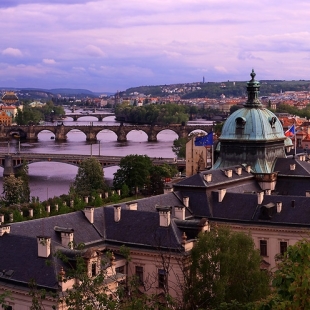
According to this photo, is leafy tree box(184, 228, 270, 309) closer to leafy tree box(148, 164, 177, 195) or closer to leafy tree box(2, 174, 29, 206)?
leafy tree box(2, 174, 29, 206)

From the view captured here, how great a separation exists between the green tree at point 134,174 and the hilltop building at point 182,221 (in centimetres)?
2180

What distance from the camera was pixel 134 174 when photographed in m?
67.1

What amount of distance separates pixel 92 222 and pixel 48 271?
21.6 feet

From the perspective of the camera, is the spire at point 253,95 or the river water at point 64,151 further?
the river water at point 64,151

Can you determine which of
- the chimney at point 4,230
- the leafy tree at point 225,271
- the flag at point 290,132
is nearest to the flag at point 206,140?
the flag at point 290,132

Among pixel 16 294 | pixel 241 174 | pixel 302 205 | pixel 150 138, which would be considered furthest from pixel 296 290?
pixel 150 138

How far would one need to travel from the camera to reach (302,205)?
3428cm

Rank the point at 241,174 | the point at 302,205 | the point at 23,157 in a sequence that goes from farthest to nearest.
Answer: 1. the point at 23,157
2. the point at 241,174
3. the point at 302,205

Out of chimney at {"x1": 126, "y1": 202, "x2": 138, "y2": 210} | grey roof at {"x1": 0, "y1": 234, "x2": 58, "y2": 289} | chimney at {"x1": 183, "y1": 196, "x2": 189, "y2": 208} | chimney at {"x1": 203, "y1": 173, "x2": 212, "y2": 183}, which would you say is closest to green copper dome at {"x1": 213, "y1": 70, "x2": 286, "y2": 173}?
chimney at {"x1": 203, "y1": 173, "x2": 212, "y2": 183}

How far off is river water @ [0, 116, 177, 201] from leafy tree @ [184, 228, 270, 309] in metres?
46.2

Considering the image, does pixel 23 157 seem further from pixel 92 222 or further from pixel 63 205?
pixel 92 222

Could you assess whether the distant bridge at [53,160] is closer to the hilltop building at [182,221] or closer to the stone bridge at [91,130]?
the hilltop building at [182,221]

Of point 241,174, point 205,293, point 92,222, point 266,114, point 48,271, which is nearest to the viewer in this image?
point 205,293

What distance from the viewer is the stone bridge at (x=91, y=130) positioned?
149 m
